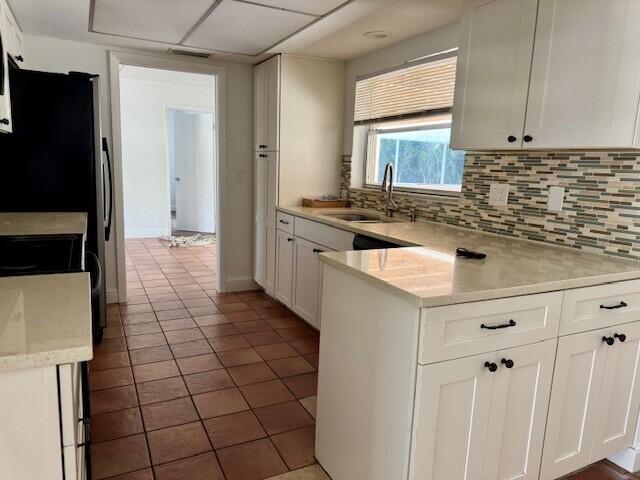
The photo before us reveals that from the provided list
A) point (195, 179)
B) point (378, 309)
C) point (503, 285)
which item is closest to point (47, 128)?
point (378, 309)

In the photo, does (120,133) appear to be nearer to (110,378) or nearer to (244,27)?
(244,27)

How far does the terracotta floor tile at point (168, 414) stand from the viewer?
215 centimetres

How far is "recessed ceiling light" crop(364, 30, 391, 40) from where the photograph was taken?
2.97 m

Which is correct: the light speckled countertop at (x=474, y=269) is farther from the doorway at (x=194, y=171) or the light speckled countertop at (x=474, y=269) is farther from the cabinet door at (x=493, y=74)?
the doorway at (x=194, y=171)

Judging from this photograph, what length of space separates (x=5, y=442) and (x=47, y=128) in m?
2.43

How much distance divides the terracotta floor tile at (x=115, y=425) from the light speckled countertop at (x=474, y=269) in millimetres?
1276

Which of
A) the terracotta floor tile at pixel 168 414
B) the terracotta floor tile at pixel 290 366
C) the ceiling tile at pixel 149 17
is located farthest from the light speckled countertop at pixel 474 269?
the ceiling tile at pixel 149 17

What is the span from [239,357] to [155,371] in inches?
20.3

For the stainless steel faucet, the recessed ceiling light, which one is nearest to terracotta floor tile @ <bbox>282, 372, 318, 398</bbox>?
the stainless steel faucet

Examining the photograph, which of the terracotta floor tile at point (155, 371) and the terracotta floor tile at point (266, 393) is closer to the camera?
the terracotta floor tile at point (266, 393)

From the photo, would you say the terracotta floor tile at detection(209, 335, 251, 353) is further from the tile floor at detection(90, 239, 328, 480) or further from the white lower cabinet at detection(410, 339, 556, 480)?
the white lower cabinet at detection(410, 339, 556, 480)

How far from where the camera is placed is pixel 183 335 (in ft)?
10.6

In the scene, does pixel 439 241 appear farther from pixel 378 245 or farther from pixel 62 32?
pixel 62 32

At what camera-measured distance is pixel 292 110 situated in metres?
3.72
